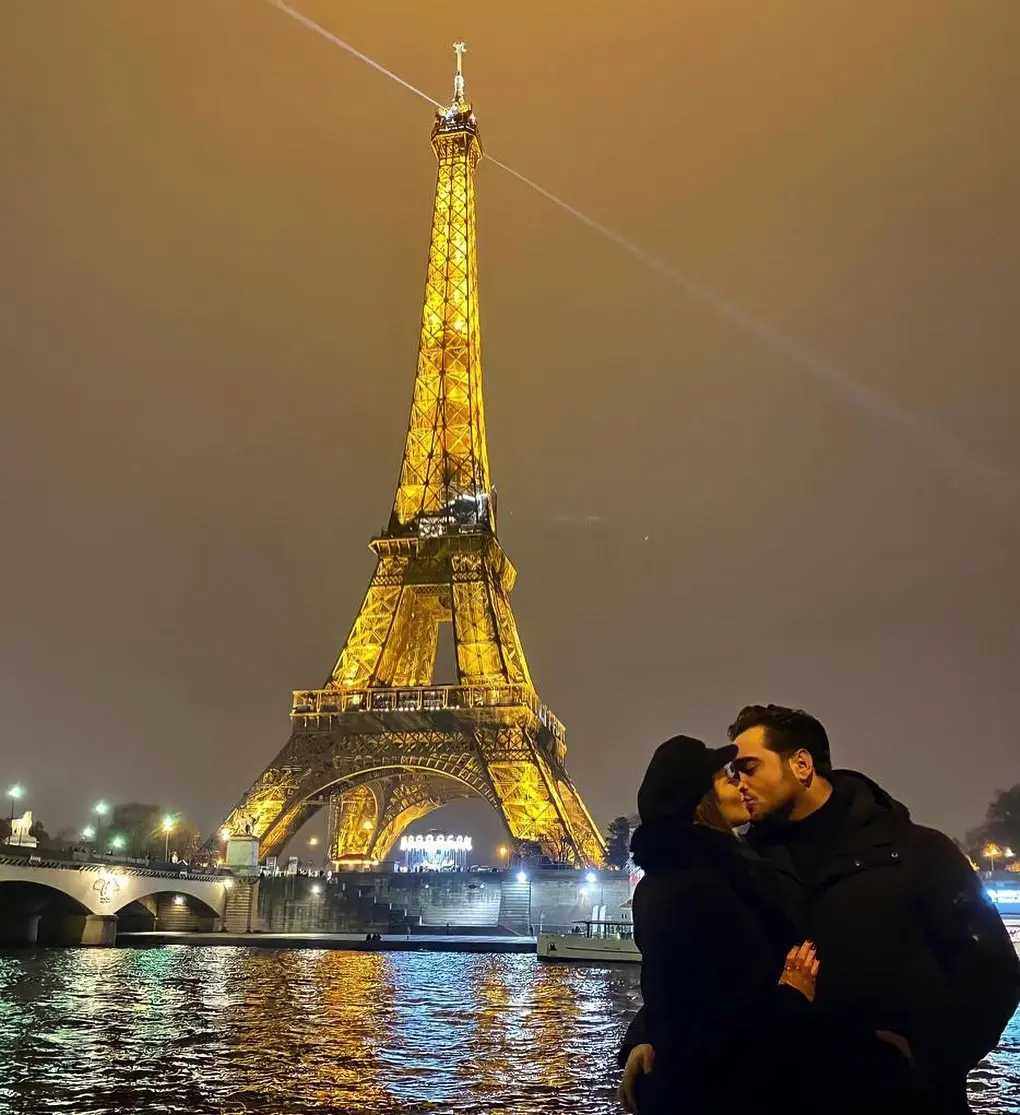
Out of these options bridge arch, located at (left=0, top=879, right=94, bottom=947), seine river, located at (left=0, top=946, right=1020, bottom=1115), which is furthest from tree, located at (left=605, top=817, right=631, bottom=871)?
seine river, located at (left=0, top=946, right=1020, bottom=1115)

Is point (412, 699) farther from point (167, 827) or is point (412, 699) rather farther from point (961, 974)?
point (961, 974)

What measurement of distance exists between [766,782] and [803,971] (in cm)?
65

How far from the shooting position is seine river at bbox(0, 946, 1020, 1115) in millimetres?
9797

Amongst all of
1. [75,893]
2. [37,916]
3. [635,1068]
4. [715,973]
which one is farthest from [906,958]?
[37,916]

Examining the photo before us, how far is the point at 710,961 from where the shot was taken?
9.74ft

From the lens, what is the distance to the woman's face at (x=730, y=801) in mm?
3277

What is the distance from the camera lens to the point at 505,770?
159ft

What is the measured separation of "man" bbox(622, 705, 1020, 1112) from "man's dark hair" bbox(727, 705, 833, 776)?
1.05 ft

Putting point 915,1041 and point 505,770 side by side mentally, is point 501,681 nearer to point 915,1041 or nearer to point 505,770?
point 505,770

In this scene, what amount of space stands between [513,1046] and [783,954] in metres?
11.9

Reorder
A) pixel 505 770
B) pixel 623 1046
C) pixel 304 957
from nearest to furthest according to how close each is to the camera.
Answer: pixel 623 1046, pixel 304 957, pixel 505 770

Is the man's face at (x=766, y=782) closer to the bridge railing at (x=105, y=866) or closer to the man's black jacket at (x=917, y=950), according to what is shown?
the man's black jacket at (x=917, y=950)

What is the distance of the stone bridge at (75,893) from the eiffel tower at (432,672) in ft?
16.1

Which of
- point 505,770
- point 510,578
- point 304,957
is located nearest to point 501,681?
point 505,770
